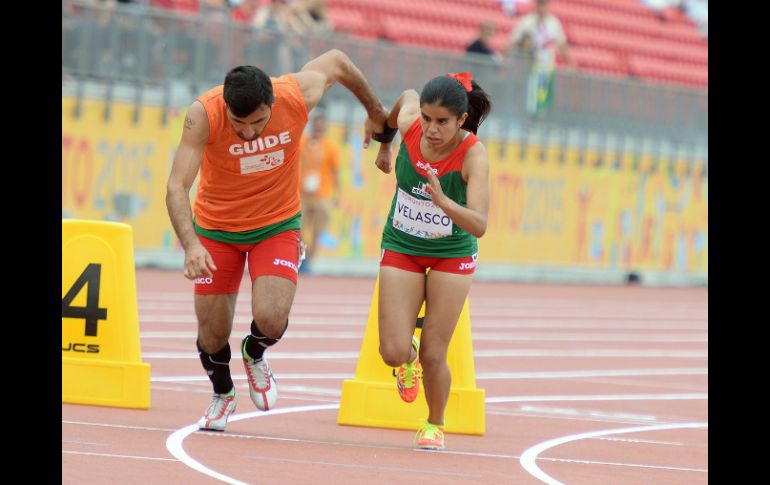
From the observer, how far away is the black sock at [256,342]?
8250 millimetres

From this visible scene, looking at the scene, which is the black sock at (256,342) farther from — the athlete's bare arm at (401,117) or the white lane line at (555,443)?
the white lane line at (555,443)

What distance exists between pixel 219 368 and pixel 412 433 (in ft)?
4.18

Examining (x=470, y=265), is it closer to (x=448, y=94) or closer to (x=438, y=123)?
(x=438, y=123)

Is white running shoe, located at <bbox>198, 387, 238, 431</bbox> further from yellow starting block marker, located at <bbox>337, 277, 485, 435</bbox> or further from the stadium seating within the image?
the stadium seating

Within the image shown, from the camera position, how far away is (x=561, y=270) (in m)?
24.8

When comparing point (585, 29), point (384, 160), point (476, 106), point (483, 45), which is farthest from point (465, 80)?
point (585, 29)

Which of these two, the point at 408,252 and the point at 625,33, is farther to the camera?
the point at 625,33

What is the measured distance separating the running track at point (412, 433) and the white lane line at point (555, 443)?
1cm

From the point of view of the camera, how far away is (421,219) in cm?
797

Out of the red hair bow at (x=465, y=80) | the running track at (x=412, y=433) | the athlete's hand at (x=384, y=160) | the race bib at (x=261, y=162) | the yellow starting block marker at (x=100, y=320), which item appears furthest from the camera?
the yellow starting block marker at (x=100, y=320)

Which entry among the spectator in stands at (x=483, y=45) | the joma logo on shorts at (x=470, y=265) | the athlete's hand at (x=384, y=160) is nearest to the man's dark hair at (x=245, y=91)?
the athlete's hand at (x=384, y=160)
